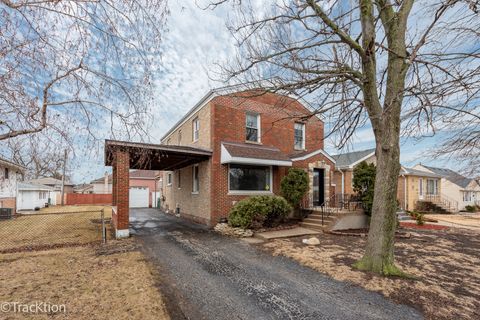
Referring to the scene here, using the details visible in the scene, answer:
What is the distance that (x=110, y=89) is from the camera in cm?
360

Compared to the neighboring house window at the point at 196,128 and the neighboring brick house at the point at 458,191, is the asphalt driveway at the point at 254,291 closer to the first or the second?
the neighboring house window at the point at 196,128

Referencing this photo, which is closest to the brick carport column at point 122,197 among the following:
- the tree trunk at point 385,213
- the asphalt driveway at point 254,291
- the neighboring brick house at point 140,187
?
the asphalt driveway at point 254,291

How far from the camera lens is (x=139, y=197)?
28.5 metres

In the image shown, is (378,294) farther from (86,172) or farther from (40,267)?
(40,267)

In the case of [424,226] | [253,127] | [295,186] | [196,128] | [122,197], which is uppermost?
[196,128]

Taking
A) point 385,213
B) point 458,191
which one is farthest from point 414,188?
point 385,213

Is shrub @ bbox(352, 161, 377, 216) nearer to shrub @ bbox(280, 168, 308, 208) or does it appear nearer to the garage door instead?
shrub @ bbox(280, 168, 308, 208)

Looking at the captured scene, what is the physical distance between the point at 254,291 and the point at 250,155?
7.34m

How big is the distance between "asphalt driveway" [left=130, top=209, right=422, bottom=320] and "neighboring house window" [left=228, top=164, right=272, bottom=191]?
17.0 feet

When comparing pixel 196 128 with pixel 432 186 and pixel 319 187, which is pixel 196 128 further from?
pixel 432 186

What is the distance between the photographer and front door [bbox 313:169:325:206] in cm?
1430

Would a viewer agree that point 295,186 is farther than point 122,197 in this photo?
Yes

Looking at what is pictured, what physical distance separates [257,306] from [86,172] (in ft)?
11.4

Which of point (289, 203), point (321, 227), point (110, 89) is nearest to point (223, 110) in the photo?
point (289, 203)
